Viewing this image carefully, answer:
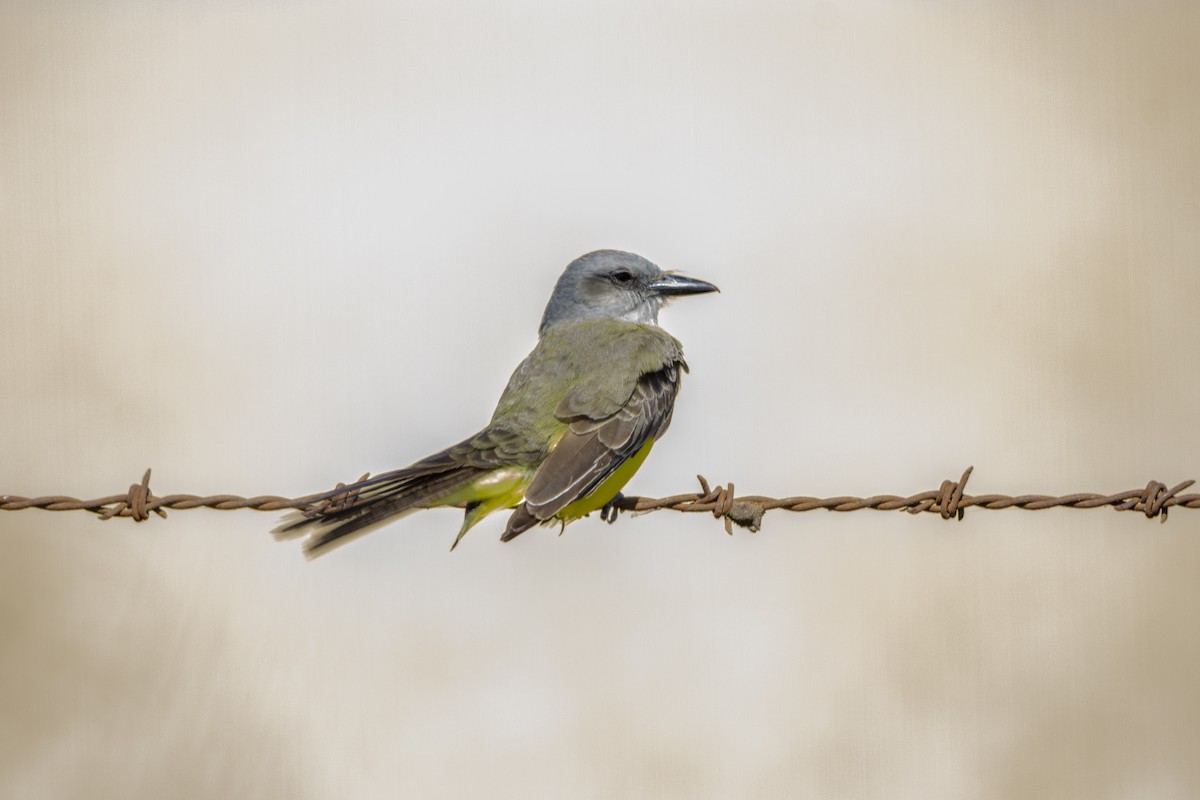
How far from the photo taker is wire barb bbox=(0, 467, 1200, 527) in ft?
15.1

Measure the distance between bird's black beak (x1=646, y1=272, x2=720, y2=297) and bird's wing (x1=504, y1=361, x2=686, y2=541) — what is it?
992 millimetres

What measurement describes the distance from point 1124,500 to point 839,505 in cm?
117

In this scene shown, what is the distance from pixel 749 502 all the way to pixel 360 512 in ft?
5.52

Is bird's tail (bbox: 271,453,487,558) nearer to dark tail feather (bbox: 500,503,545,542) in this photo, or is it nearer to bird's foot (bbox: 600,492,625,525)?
dark tail feather (bbox: 500,503,545,542)

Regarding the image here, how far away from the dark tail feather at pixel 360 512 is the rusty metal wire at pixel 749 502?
0.15 feet

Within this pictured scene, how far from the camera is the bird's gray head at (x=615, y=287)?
7.58 metres

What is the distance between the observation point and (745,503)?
16.5 feet

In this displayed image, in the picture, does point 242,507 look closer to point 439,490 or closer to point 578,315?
point 439,490

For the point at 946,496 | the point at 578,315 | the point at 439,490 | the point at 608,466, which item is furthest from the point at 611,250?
the point at 946,496

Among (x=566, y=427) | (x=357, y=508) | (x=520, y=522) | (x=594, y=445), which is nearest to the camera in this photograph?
(x=357, y=508)

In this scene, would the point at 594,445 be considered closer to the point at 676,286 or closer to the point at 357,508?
the point at 357,508

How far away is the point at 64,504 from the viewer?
4598mm

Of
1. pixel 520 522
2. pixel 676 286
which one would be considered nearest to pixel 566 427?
pixel 520 522

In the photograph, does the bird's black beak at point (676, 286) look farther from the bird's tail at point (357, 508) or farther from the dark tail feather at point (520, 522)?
the bird's tail at point (357, 508)
